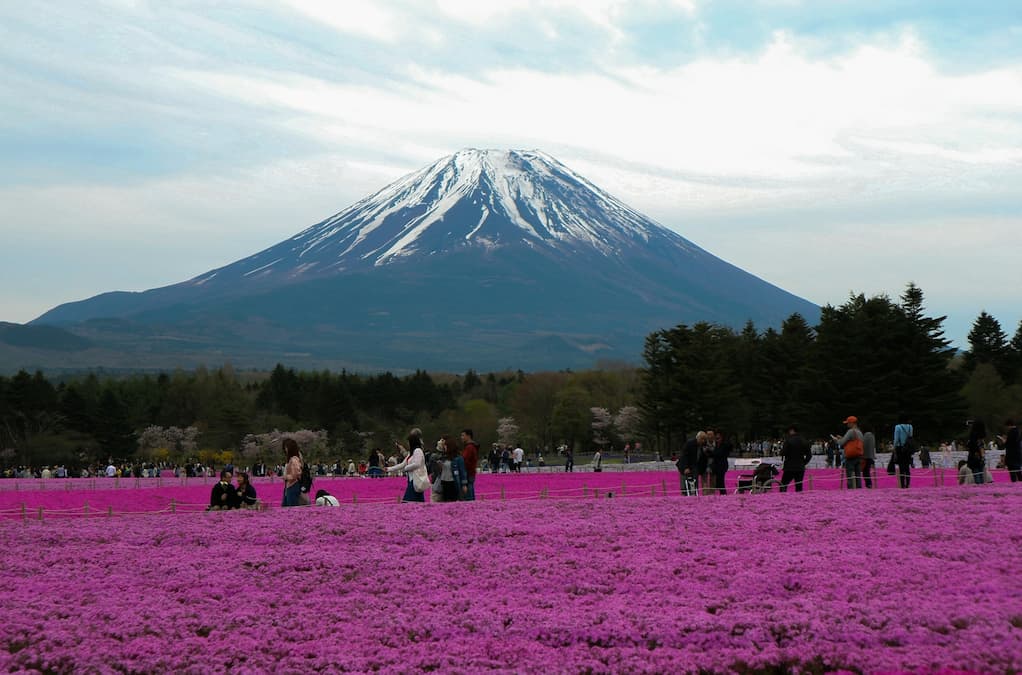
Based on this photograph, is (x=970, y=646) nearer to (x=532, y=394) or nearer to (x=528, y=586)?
(x=528, y=586)

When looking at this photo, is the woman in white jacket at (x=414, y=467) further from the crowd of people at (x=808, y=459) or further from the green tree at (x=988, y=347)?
the green tree at (x=988, y=347)

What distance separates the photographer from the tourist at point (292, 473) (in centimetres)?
2320

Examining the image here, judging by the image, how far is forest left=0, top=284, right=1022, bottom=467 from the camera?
78188 millimetres

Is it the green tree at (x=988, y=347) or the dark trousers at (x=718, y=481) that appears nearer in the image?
the dark trousers at (x=718, y=481)

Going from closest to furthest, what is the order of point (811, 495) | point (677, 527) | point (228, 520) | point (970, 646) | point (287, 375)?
point (970, 646) < point (677, 527) < point (228, 520) < point (811, 495) < point (287, 375)

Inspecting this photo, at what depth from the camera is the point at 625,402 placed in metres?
142

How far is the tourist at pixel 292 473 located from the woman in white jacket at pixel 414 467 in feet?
6.30

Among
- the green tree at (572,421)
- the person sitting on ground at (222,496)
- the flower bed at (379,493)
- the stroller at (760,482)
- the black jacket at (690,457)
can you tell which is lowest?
the flower bed at (379,493)

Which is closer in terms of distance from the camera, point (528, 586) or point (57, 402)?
point (528, 586)

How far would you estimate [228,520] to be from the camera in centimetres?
2261

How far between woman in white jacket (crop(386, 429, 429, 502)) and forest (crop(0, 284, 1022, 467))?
42160mm

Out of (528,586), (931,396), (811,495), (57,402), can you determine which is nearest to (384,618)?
(528,586)

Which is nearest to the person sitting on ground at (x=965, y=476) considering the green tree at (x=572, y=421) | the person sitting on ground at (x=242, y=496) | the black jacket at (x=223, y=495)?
the person sitting on ground at (x=242, y=496)

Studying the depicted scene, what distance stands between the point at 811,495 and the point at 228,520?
12.0m
